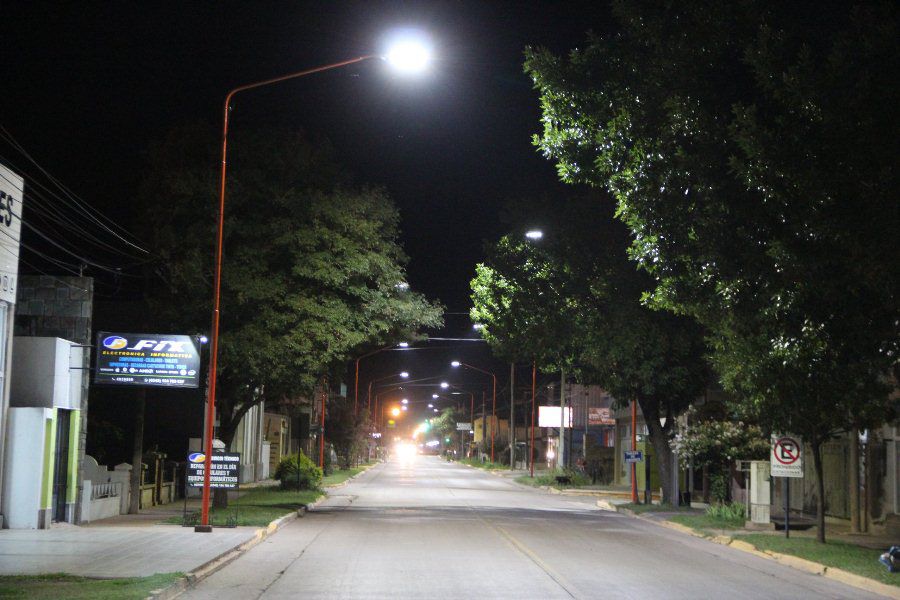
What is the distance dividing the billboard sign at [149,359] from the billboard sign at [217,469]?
62.2 inches

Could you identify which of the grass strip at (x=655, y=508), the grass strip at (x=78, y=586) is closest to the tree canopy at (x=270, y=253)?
the grass strip at (x=655, y=508)

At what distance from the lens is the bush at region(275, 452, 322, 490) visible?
4009 cm

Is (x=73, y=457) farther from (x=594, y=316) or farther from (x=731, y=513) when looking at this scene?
(x=731, y=513)

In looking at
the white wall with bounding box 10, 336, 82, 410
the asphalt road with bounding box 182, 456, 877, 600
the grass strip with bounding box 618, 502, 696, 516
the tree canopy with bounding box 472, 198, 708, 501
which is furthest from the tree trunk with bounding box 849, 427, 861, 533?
the white wall with bounding box 10, 336, 82, 410

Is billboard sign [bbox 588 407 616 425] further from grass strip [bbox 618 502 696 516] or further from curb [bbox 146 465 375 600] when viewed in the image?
curb [bbox 146 465 375 600]

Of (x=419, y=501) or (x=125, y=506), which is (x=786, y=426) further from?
(x=419, y=501)

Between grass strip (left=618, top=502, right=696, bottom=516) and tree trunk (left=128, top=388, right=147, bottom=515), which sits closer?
tree trunk (left=128, top=388, right=147, bottom=515)

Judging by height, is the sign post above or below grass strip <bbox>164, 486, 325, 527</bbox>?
above

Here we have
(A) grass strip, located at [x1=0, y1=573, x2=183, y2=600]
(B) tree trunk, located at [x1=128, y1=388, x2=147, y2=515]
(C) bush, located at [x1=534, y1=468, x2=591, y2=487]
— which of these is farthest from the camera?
(C) bush, located at [x1=534, y1=468, x2=591, y2=487]

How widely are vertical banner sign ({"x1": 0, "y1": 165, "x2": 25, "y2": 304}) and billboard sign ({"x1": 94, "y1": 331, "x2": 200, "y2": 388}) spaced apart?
7.91 feet

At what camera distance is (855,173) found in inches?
555

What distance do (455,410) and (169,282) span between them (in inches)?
5273

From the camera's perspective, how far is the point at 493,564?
16516 millimetres

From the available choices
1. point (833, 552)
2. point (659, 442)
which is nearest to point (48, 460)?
point (833, 552)
